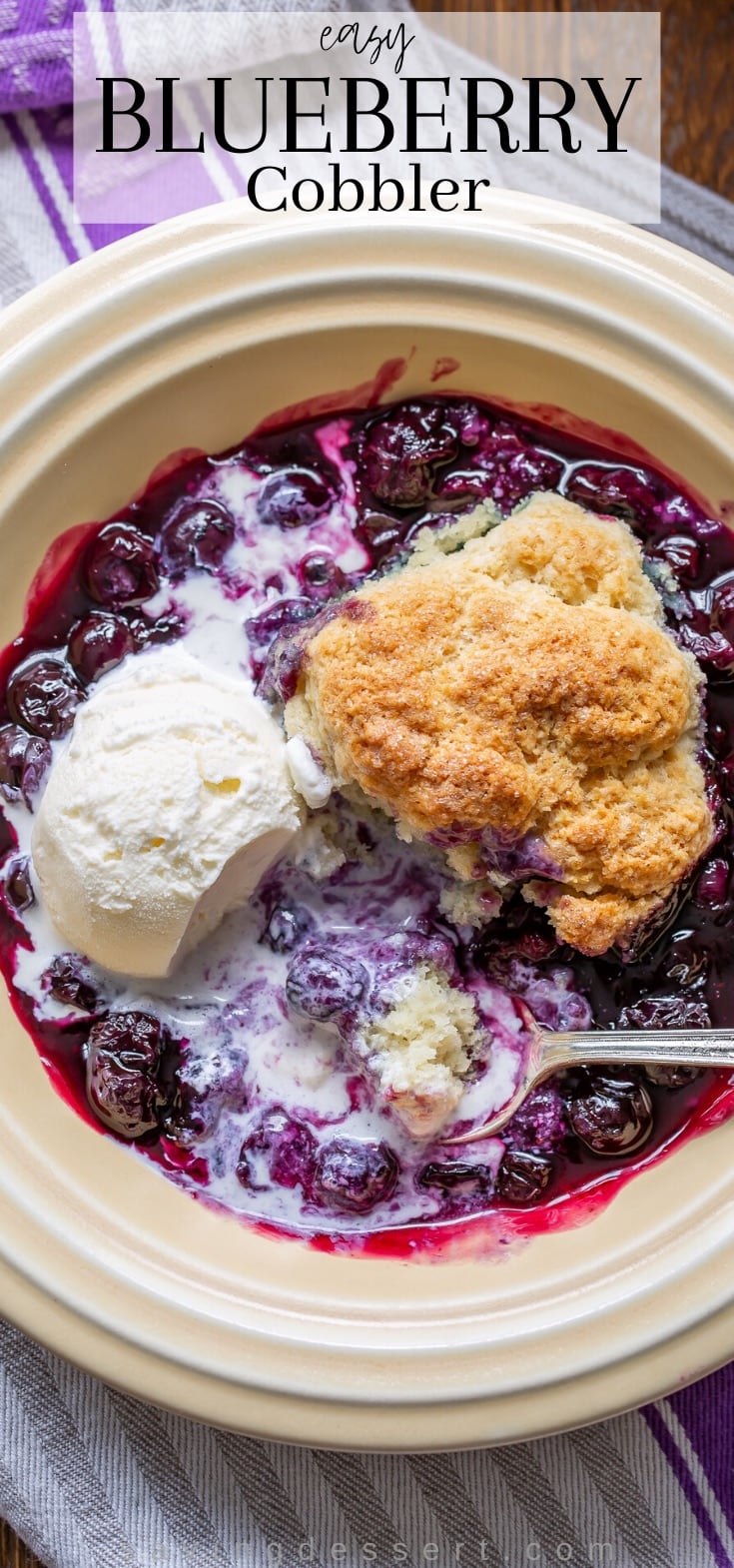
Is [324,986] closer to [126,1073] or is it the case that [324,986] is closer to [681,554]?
[126,1073]

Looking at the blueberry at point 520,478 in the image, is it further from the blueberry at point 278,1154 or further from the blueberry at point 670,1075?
the blueberry at point 278,1154

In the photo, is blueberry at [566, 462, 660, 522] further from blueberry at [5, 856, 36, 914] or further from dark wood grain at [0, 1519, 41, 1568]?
dark wood grain at [0, 1519, 41, 1568]

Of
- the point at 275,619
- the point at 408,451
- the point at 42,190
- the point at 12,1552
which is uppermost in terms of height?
the point at 42,190

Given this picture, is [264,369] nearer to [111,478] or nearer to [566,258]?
[111,478]

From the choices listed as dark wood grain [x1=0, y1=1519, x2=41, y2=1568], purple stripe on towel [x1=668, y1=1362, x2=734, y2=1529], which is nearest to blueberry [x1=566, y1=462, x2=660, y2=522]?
purple stripe on towel [x1=668, y1=1362, x2=734, y2=1529]

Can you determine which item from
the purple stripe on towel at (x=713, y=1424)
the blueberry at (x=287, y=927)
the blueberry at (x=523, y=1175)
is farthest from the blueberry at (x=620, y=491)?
the purple stripe on towel at (x=713, y=1424)

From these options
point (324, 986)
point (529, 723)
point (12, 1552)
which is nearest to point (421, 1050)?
point (324, 986)
